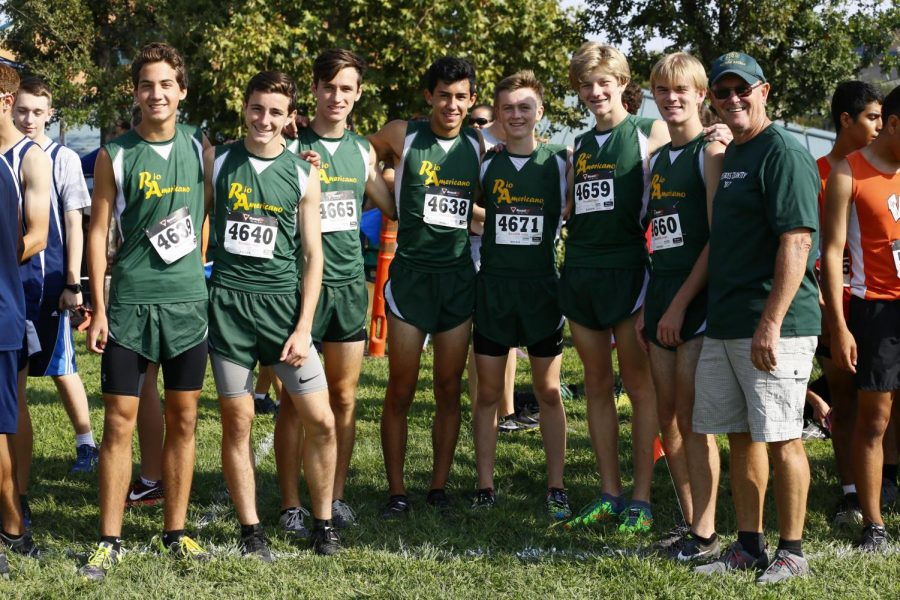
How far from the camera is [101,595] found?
3.90m

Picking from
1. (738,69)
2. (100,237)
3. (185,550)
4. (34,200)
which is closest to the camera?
(738,69)

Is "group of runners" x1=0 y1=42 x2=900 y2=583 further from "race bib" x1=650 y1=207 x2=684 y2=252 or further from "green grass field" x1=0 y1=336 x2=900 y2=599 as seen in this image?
"green grass field" x1=0 y1=336 x2=900 y2=599

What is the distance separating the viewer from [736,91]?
3.95 m

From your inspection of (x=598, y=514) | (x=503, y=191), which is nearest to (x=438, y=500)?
(x=598, y=514)

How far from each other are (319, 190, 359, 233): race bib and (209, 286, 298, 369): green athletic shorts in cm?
58

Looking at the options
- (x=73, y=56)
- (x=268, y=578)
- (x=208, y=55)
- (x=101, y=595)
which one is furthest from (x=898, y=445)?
(x=73, y=56)

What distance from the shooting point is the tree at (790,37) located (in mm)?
15727

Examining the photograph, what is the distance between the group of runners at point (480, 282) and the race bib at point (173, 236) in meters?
0.01

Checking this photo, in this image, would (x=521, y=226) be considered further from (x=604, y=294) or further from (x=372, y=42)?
(x=372, y=42)

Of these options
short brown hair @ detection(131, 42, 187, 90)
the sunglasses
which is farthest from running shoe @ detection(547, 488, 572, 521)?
short brown hair @ detection(131, 42, 187, 90)

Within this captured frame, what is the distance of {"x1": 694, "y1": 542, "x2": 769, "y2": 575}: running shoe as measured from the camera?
414 cm

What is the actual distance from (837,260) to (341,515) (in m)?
2.70

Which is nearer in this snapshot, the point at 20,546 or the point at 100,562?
the point at 100,562

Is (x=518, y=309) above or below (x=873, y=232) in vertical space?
below
